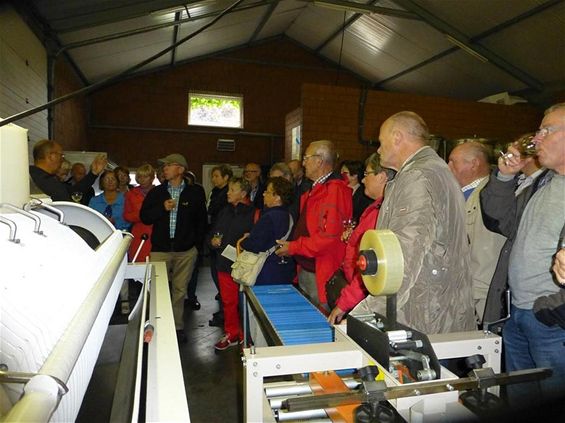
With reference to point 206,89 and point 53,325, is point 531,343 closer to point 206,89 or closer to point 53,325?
point 53,325

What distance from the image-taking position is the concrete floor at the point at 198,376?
169 cm

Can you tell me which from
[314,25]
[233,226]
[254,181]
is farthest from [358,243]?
[314,25]

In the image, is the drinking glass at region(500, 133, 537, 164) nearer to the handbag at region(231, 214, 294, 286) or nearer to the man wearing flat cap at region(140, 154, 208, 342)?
the handbag at region(231, 214, 294, 286)

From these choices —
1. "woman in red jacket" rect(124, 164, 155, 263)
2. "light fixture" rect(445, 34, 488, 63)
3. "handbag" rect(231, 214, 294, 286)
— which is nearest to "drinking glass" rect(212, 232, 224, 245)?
"handbag" rect(231, 214, 294, 286)

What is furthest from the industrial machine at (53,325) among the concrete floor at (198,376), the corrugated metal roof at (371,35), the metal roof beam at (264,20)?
the metal roof beam at (264,20)

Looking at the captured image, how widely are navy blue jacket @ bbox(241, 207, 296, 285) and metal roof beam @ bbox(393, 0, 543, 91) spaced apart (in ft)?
17.4

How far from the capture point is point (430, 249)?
1482mm

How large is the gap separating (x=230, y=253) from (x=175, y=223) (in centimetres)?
60

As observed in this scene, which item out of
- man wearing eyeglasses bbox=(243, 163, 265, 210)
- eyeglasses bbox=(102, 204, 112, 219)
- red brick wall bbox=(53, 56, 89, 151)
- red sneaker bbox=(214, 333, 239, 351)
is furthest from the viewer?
red brick wall bbox=(53, 56, 89, 151)

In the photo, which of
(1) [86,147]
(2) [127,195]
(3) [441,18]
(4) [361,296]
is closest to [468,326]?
(4) [361,296]

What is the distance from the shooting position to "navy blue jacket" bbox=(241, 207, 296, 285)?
114 inches

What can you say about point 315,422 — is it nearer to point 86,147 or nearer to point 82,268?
point 82,268

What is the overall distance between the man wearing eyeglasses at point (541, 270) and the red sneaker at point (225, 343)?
7.35 ft

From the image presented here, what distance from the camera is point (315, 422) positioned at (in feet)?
2.97
